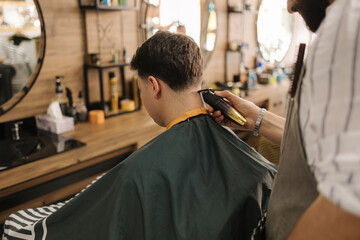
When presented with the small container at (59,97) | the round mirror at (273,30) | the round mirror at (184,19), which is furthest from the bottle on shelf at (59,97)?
the round mirror at (273,30)

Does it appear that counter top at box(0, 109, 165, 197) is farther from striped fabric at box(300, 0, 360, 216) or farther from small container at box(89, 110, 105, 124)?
striped fabric at box(300, 0, 360, 216)

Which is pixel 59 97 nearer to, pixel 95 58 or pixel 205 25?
pixel 95 58

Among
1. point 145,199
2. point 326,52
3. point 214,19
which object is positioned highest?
point 214,19

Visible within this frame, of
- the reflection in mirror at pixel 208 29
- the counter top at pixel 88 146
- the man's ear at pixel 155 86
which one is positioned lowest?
the counter top at pixel 88 146

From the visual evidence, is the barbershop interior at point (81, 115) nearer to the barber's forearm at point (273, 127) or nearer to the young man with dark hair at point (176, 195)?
the young man with dark hair at point (176, 195)

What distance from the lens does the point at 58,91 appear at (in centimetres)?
246

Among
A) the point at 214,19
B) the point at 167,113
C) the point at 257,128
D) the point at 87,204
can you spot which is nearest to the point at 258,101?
the point at 214,19

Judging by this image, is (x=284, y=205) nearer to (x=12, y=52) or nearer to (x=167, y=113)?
(x=167, y=113)

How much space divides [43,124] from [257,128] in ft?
5.00

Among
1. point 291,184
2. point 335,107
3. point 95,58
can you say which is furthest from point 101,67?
point 335,107

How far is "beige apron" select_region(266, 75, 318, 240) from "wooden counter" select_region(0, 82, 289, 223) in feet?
4.41

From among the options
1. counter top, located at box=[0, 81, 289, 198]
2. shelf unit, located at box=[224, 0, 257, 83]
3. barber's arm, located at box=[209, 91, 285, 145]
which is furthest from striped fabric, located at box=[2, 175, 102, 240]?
shelf unit, located at box=[224, 0, 257, 83]

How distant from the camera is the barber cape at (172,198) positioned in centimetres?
117

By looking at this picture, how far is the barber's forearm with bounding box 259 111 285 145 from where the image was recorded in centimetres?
163
